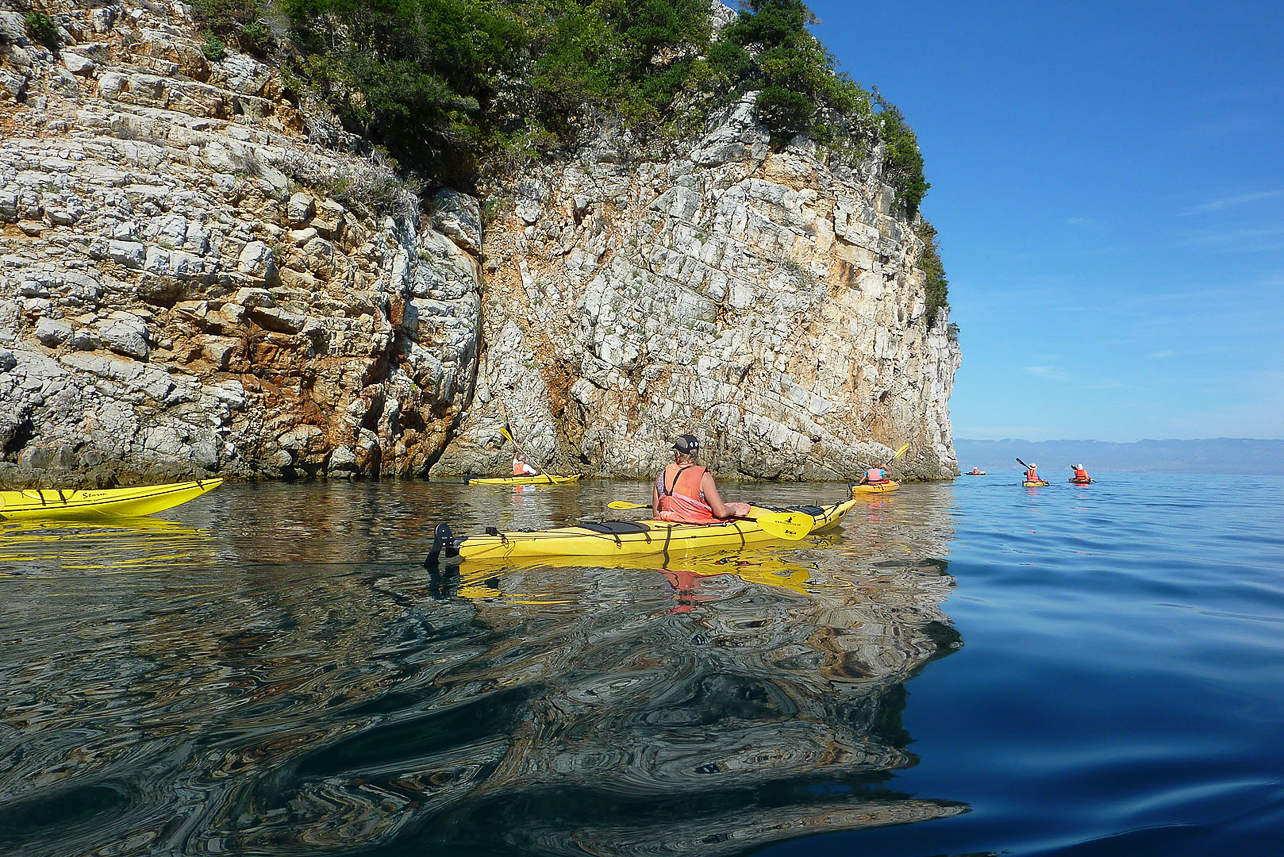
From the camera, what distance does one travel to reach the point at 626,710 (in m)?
3.10

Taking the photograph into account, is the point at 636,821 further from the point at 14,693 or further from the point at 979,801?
the point at 14,693

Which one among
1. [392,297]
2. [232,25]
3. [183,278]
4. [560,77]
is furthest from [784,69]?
[183,278]

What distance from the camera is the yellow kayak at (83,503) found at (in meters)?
9.00

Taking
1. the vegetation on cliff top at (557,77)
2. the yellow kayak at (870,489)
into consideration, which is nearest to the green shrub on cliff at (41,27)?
the vegetation on cliff top at (557,77)

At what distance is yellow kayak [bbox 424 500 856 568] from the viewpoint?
21.5 ft

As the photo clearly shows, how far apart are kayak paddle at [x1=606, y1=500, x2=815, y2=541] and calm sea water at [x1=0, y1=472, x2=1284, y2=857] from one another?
1914 millimetres

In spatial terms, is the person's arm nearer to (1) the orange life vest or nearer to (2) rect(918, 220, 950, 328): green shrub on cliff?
(1) the orange life vest

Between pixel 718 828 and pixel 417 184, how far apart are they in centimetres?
2557

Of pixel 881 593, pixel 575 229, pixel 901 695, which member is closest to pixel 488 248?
pixel 575 229

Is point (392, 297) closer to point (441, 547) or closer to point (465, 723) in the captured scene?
point (441, 547)

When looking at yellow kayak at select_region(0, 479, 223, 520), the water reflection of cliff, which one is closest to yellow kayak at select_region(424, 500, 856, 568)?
the water reflection of cliff

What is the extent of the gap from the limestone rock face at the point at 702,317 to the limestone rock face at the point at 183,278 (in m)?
5.15

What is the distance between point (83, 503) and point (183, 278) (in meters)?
9.84

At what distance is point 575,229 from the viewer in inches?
1109
